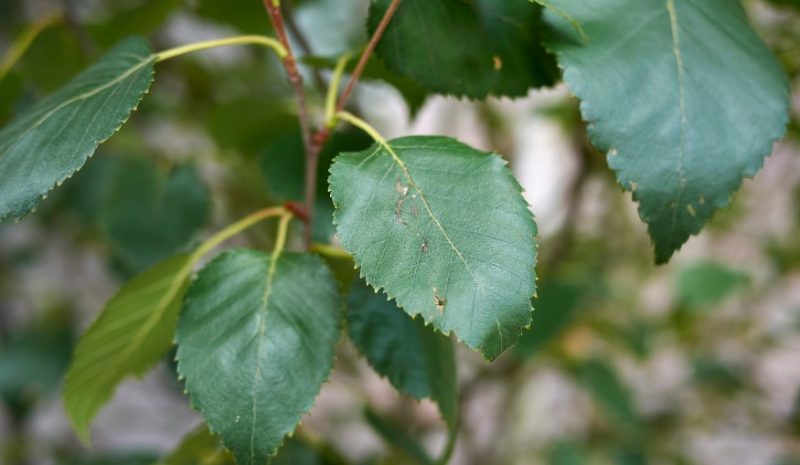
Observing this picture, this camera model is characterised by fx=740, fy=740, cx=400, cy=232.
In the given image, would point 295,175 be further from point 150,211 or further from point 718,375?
point 718,375

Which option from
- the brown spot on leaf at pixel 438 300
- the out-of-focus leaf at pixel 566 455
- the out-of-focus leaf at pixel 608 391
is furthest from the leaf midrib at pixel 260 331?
the out-of-focus leaf at pixel 566 455

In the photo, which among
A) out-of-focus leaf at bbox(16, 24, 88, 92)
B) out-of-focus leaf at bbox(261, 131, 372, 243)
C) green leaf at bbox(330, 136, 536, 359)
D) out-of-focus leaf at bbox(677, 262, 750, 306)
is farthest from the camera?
out-of-focus leaf at bbox(677, 262, 750, 306)

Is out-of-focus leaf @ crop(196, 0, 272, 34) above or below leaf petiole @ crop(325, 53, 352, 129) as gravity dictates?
below

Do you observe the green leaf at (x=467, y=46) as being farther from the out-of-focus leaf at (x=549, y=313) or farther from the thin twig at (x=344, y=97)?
the out-of-focus leaf at (x=549, y=313)

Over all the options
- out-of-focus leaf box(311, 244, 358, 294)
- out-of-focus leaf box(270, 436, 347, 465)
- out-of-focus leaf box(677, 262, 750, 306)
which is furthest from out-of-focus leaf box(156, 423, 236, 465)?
out-of-focus leaf box(677, 262, 750, 306)

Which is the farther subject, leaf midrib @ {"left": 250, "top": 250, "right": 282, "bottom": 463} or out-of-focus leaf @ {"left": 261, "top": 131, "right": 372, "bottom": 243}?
out-of-focus leaf @ {"left": 261, "top": 131, "right": 372, "bottom": 243}

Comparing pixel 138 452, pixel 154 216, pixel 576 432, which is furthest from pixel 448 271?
pixel 576 432

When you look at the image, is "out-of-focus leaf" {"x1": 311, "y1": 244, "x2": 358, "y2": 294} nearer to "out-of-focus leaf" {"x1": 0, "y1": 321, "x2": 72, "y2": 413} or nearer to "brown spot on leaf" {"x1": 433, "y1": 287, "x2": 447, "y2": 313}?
"brown spot on leaf" {"x1": 433, "y1": 287, "x2": 447, "y2": 313}
